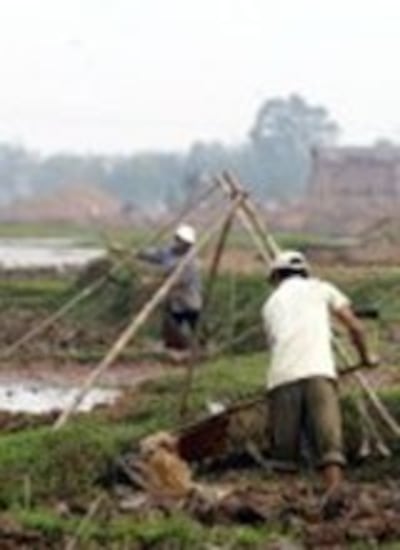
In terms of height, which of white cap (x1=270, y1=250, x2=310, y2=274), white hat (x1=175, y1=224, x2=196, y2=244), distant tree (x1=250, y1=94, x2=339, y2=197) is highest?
white cap (x1=270, y1=250, x2=310, y2=274)

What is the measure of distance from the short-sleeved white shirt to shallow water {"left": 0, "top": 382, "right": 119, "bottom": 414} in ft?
16.2

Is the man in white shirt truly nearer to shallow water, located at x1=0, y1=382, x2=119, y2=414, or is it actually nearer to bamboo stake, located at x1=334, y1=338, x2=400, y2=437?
bamboo stake, located at x1=334, y1=338, x2=400, y2=437

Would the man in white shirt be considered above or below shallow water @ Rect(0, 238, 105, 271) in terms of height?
above

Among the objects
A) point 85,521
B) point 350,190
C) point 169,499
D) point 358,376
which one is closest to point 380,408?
point 358,376

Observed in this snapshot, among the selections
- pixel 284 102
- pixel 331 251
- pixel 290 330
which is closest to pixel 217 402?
pixel 290 330

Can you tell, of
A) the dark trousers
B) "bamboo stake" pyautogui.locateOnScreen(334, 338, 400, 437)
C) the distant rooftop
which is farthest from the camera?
the distant rooftop

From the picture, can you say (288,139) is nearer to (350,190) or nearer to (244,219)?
(350,190)

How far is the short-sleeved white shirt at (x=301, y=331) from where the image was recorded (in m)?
11.6

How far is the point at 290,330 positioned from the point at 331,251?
86.9ft

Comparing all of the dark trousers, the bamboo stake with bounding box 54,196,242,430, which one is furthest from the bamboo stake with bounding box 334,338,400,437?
the dark trousers

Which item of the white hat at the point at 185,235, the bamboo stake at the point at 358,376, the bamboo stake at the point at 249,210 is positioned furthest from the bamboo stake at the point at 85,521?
the white hat at the point at 185,235

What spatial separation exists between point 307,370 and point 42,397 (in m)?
Result: 7.10

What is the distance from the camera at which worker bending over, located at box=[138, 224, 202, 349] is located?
1898 cm

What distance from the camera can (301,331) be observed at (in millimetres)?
11672
